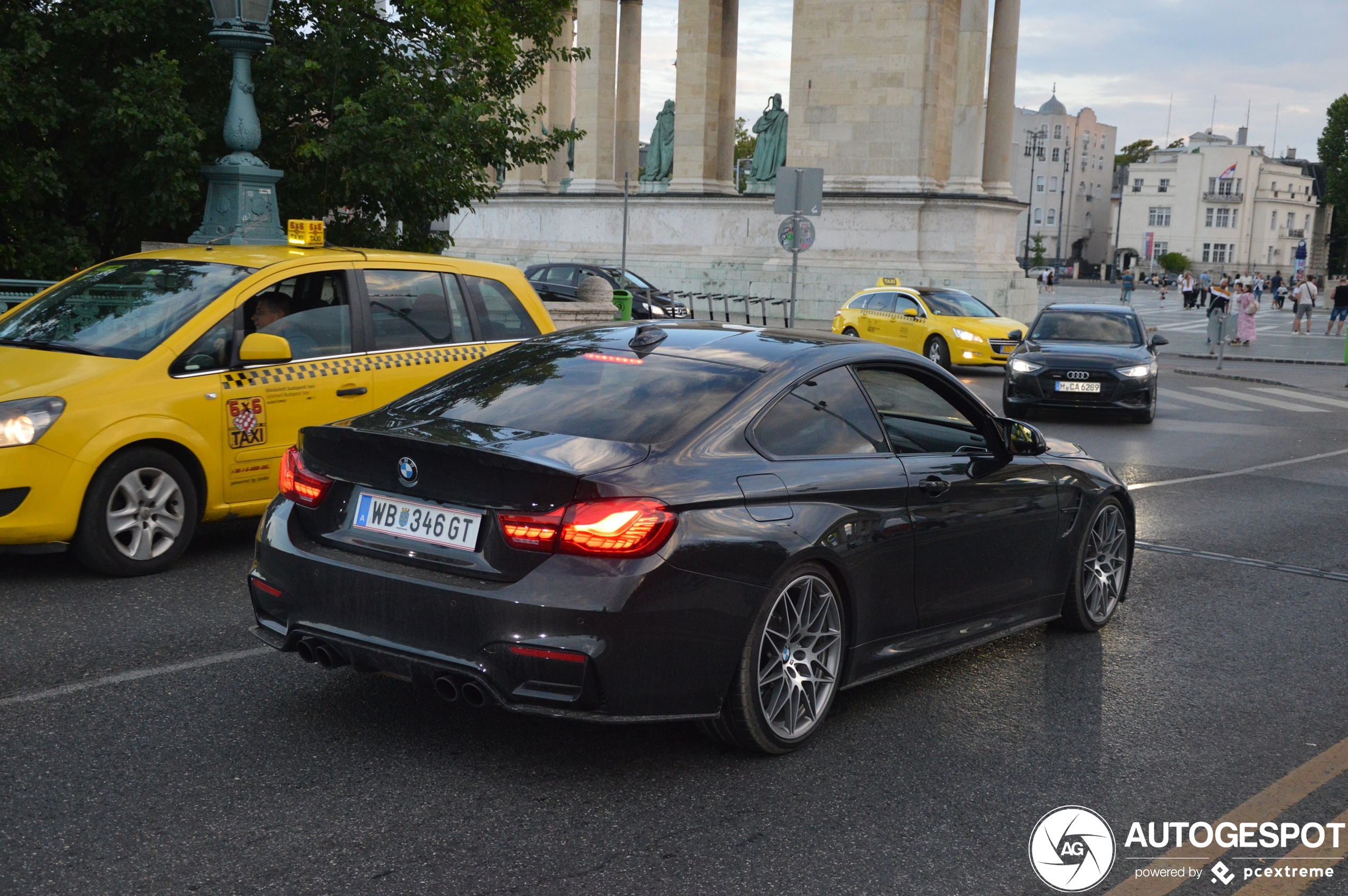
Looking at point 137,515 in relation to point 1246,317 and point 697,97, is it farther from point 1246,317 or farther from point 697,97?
point 697,97

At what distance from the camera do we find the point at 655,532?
13.3 feet

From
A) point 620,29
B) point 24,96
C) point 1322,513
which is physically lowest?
point 1322,513

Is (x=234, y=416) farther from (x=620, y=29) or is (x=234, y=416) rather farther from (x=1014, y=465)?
(x=620, y=29)

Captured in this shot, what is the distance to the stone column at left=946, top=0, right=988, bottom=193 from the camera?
121ft

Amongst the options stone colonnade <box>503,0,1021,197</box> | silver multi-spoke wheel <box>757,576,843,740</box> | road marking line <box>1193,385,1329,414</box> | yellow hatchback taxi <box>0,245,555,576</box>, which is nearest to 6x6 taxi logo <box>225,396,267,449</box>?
yellow hatchback taxi <box>0,245,555,576</box>

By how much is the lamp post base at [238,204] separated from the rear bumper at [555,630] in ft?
29.7

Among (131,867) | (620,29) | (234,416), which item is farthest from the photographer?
(620,29)

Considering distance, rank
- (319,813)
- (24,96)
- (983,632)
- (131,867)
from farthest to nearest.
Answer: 1. (24,96)
2. (983,632)
3. (319,813)
4. (131,867)

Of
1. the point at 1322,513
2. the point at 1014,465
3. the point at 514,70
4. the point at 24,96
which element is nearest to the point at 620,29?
the point at 514,70

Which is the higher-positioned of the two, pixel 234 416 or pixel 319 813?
pixel 234 416

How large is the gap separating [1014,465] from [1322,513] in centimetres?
597

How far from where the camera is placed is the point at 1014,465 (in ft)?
18.7

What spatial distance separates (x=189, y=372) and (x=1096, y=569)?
186 inches

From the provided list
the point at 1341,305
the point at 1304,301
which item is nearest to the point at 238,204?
the point at 1341,305
